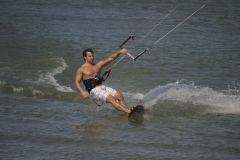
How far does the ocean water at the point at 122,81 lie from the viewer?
8.63 meters

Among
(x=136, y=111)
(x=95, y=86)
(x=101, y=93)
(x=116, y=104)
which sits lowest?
(x=136, y=111)

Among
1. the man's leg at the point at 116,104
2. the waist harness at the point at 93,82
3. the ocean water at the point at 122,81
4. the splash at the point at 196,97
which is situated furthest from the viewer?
the splash at the point at 196,97

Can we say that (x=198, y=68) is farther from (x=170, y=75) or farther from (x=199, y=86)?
(x=199, y=86)

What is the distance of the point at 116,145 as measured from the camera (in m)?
8.58

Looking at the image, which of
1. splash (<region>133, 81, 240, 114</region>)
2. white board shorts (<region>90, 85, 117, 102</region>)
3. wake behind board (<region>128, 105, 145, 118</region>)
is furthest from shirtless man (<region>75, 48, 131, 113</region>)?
splash (<region>133, 81, 240, 114</region>)

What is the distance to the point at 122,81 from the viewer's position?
44.4 ft

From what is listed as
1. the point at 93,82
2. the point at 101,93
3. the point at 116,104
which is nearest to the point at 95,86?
the point at 93,82

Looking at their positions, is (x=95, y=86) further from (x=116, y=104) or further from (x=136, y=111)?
(x=136, y=111)

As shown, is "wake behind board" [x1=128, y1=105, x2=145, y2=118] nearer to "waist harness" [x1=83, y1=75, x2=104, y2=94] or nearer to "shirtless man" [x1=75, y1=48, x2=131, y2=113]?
"shirtless man" [x1=75, y1=48, x2=131, y2=113]

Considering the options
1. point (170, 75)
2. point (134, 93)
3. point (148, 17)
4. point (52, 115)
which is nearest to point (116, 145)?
point (52, 115)

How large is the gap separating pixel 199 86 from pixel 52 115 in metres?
3.96

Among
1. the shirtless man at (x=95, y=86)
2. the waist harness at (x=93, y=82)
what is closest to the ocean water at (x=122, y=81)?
the shirtless man at (x=95, y=86)

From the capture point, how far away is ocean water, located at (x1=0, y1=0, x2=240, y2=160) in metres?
8.63

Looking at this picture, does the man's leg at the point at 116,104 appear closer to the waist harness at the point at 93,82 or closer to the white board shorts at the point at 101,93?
the white board shorts at the point at 101,93
